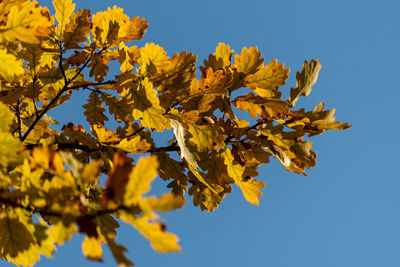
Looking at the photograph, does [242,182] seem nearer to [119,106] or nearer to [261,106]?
[261,106]

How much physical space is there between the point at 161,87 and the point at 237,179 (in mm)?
714

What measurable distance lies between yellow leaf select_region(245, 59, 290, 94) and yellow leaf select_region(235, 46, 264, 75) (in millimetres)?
53

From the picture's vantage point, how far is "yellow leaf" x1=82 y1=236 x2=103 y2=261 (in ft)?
3.31

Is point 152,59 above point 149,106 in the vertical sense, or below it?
above

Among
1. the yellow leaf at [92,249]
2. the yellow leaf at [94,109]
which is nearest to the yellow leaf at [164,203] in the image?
the yellow leaf at [92,249]

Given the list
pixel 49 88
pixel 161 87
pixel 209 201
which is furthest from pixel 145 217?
pixel 49 88

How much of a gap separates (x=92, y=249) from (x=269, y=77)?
140 centimetres

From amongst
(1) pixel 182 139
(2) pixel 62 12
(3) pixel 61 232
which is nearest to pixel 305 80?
(1) pixel 182 139

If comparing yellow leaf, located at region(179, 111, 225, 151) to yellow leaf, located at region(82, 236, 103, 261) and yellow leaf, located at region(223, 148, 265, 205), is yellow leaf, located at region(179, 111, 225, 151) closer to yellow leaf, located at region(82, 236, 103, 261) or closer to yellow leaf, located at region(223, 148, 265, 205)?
yellow leaf, located at region(223, 148, 265, 205)

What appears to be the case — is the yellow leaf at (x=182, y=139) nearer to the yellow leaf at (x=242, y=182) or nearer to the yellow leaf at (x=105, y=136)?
the yellow leaf at (x=242, y=182)

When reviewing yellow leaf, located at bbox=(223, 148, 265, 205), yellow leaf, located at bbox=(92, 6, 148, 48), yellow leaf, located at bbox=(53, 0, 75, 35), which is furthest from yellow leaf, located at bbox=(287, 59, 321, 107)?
yellow leaf, located at bbox=(53, 0, 75, 35)

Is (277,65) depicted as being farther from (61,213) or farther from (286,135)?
(61,213)

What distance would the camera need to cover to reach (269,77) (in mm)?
2068

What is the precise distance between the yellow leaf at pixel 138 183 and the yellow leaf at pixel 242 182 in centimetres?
126
